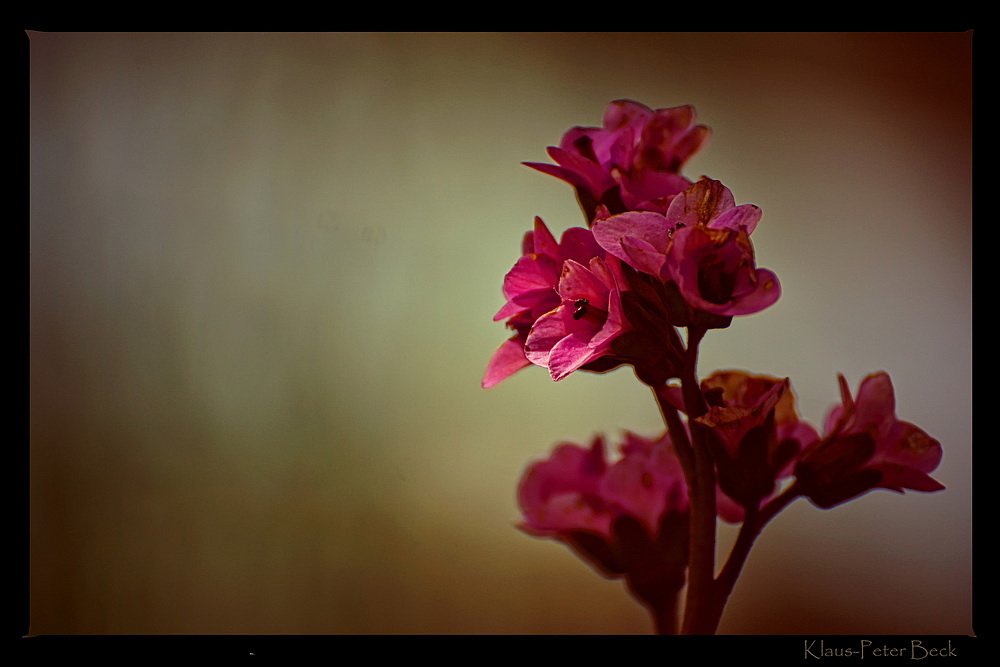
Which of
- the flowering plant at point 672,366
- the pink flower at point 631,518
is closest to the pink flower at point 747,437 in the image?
the flowering plant at point 672,366

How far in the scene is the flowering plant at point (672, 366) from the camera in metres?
0.37

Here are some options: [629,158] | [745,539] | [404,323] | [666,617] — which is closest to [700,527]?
[745,539]

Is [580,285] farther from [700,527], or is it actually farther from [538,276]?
[700,527]

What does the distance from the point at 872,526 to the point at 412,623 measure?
85 centimetres

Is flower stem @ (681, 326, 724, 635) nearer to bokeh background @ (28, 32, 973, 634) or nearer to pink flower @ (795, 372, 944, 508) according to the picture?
pink flower @ (795, 372, 944, 508)

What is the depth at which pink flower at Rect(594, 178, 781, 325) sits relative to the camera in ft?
1.16

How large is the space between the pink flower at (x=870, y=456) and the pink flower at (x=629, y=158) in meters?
0.20

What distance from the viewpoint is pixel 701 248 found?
1.18 feet

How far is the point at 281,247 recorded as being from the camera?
116 centimetres

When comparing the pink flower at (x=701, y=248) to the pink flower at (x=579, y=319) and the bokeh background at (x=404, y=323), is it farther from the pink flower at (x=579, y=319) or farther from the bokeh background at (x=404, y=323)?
the bokeh background at (x=404, y=323)

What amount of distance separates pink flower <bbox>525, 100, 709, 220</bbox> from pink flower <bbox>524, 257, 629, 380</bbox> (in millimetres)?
59

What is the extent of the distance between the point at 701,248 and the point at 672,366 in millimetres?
83
